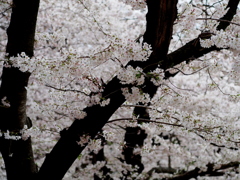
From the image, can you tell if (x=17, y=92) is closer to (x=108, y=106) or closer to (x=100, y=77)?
(x=100, y=77)

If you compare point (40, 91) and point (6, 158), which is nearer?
point (6, 158)

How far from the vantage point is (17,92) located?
3.03 metres

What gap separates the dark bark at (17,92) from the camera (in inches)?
108

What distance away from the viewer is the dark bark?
8.96 ft

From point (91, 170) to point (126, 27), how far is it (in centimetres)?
450

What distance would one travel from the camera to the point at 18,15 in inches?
107

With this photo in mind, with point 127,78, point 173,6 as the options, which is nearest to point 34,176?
point 127,78

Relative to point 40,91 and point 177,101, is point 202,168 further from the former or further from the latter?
point 40,91

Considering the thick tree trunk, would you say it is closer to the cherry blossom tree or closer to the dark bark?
the cherry blossom tree

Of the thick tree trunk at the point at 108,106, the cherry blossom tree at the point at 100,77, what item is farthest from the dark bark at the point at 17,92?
the thick tree trunk at the point at 108,106

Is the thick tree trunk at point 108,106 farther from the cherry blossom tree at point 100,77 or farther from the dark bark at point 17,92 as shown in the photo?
the dark bark at point 17,92

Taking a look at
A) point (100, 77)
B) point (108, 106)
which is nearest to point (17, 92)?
point (100, 77)

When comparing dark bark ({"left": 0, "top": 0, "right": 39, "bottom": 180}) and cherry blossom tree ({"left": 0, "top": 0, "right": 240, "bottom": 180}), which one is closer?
cherry blossom tree ({"left": 0, "top": 0, "right": 240, "bottom": 180})

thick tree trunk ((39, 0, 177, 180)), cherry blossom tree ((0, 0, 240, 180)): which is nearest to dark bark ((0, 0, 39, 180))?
cherry blossom tree ((0, 0, 240, 180))
